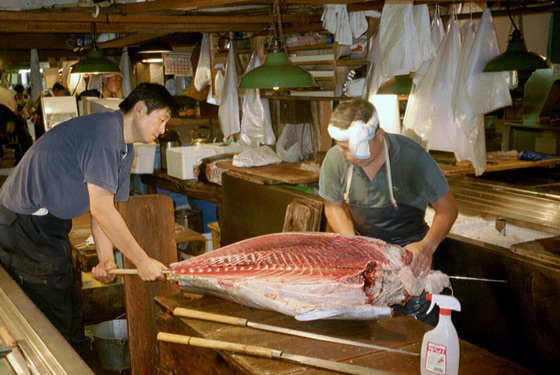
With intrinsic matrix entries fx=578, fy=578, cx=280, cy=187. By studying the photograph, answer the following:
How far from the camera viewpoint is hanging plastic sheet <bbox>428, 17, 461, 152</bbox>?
208 inches

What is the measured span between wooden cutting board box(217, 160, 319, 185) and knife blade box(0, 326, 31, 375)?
3780 millimetres

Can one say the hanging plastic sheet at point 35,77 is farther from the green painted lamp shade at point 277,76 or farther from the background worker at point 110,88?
the green painted lamp shade at point 277,76

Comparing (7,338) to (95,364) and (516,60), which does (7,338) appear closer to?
(95,364)

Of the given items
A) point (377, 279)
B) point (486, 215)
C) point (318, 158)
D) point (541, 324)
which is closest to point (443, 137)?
point (486, 215)

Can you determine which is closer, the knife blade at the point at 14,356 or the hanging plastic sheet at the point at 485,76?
the knife blade at the point at 14,356

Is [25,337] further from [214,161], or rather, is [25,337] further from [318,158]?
[214,161]

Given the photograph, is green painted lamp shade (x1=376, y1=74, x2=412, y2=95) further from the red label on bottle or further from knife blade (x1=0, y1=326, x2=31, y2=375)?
knife blade (x1=0, y1=326, x2=31, y2=375)

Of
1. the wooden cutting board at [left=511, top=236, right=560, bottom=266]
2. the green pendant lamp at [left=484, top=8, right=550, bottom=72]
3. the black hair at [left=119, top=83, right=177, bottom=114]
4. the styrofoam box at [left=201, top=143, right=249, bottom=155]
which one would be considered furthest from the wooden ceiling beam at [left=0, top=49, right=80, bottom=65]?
the wooden cutting board at [left=511, top=236, right=560, bottom=266]

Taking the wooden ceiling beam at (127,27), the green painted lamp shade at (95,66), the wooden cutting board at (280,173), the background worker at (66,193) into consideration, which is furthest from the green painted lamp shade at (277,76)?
the green painted lamp shade at (95,66)

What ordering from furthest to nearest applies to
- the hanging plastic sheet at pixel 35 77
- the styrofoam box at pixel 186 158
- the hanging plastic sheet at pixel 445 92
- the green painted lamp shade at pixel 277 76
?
the hanging plastic sheet at pixel 35 77 → the styrofoam box at pixel 186 158 → the hanging plastic sheet at pixel 445 92 → the green painted lamp shade at pixel 277 76

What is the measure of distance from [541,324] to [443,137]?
7.53ft

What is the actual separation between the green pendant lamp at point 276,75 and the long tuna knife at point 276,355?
2.09 meters

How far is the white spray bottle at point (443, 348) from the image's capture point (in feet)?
7.33

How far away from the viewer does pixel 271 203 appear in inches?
239
